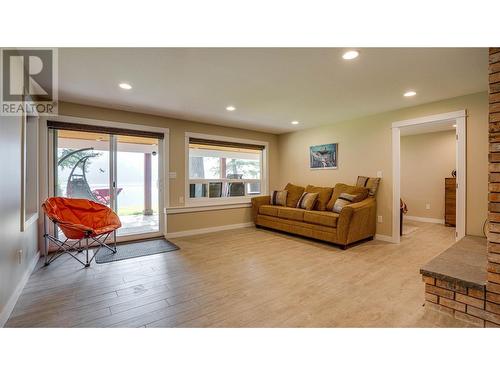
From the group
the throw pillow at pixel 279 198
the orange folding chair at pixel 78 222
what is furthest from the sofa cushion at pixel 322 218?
the orange folding chair at pixel 78 222

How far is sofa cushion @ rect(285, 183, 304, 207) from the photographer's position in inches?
190

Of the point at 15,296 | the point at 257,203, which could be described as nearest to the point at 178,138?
the point at 257,203

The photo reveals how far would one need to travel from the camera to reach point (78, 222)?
125 inches

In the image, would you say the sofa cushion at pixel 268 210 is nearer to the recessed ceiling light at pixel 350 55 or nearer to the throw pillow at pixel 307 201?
the throw pillow at pixel 307 201

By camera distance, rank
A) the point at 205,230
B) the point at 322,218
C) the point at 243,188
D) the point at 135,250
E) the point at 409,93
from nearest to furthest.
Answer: the point at 409,93 → the point at 135,250 → the point at 322,218 → the point at 205,230 → the point at 243,188

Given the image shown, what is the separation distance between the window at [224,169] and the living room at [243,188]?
0.10 feet

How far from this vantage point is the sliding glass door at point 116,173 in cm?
354

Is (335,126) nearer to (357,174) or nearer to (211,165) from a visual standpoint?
(357,174)

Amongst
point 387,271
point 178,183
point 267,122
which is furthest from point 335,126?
point 178,183

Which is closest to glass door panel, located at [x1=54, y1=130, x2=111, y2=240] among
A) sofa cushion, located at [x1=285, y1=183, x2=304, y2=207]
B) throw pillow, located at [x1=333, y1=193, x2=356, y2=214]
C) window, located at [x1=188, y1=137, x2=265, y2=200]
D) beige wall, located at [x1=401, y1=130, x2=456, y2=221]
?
window, located at [x1=188, y1=137, x2=265, y2=200]

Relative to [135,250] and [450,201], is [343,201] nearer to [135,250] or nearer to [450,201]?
[450,201]

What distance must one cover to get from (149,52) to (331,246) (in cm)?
345

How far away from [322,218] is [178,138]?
300 centimetres

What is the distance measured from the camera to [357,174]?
434 centimetres
